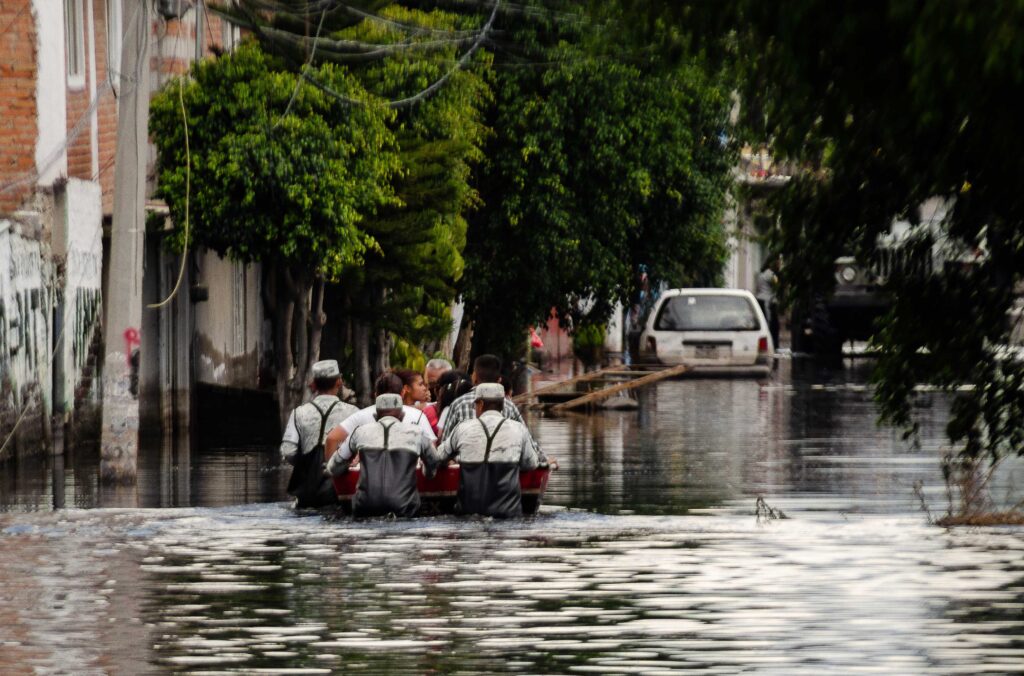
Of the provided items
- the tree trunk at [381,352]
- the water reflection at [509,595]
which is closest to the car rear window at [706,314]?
the tree trunk at [381,352]

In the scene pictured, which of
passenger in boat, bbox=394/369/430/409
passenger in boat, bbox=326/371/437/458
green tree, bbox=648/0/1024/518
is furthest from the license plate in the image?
green tree, bbox=648/0/1024/518

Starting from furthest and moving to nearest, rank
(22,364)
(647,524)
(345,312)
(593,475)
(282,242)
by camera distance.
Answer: (345,312) < (282,242) < (22,364) < (593,475) < (647,524)

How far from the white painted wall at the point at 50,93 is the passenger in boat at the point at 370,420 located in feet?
27.0

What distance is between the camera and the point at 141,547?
1579cm

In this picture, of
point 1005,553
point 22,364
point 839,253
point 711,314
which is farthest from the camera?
point 711,314

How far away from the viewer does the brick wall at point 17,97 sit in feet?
81.8

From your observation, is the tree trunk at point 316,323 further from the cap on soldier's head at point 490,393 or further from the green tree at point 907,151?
the green tree at point 907,151

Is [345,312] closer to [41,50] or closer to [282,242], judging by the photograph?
[282,242]

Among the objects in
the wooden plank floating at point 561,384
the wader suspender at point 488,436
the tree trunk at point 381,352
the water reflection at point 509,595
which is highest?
the tree trunk at point 381,352

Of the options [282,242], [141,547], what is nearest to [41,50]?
[282,242]

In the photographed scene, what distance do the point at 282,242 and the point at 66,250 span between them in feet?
10.1

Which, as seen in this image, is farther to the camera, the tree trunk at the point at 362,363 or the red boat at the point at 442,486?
the tree trunk at the point at 362,363

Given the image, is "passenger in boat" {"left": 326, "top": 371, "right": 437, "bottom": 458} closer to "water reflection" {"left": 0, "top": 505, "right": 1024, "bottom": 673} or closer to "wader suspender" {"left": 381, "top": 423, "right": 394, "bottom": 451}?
"wader suspender" {"left": 381, "top": 423, "right": 394, "bottom": 451}

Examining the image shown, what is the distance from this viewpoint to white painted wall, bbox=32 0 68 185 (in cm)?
2517
